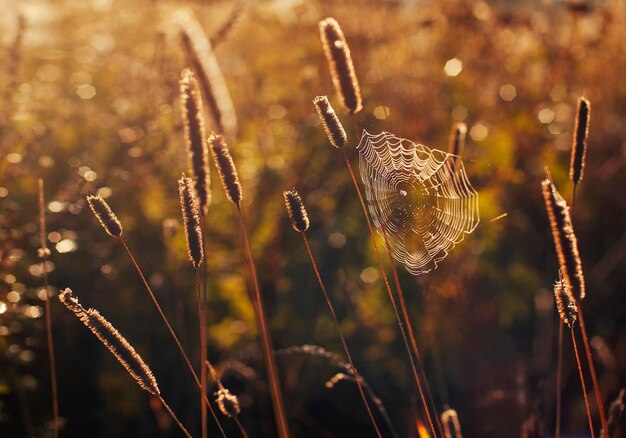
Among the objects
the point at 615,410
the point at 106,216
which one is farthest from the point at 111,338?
the point at 615,410

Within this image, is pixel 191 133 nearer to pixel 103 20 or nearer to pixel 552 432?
pixel 552 432

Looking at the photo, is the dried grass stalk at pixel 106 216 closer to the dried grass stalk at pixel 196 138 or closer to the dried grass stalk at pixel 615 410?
the dried grass stalk at pixel 196 138

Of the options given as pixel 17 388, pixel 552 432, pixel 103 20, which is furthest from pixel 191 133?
pixel 103 20

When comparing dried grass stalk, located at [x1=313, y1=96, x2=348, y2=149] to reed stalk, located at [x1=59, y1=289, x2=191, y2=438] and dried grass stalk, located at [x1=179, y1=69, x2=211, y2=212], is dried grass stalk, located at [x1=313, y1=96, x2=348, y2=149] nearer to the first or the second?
dried grass stalk, located at [x1=179, y1=69, x2=211, y2=212]

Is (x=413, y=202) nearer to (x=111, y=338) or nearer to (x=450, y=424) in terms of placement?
(x=450, y=424)

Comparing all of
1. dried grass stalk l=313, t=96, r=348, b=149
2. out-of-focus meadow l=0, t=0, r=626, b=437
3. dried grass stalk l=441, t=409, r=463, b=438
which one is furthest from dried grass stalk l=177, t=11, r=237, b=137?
out-of-focus meadow l=0, t=0, r=626, b=437

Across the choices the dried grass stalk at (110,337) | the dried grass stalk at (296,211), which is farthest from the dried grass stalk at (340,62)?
the dried grass stalk at (110,337)
